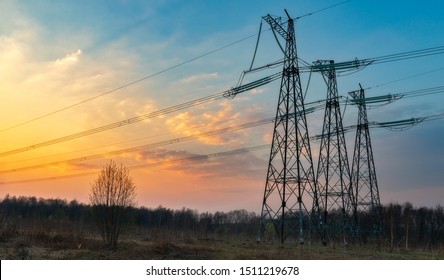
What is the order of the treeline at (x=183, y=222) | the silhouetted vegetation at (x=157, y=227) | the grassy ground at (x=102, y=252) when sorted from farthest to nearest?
the treeline at (x=183, y=222), the silhouetted vegetation at (x=157, y=227), the grassy ground at (x=102, y=252)

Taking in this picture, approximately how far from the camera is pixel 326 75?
3544 cm

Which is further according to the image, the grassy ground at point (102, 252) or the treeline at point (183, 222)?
the treeline at point (183, 222)

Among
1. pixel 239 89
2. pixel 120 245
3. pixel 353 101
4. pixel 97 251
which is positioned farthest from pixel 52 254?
pixel 353 101

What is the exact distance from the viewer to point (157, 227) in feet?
225

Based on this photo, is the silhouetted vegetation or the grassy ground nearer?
the grassy ground

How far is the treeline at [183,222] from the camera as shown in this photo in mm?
34125

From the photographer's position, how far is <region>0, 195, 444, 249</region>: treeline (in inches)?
1344

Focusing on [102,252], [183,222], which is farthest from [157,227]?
[102,252]

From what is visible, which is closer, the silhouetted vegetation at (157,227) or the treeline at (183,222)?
the silhouetted vegetation at (157,227)

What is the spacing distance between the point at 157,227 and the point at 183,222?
39798 millimetres

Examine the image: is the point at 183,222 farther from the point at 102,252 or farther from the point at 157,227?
the point at 102,252

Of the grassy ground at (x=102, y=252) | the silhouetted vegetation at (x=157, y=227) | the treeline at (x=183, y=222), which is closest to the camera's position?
the grassy ground at (x=102, y=252)
